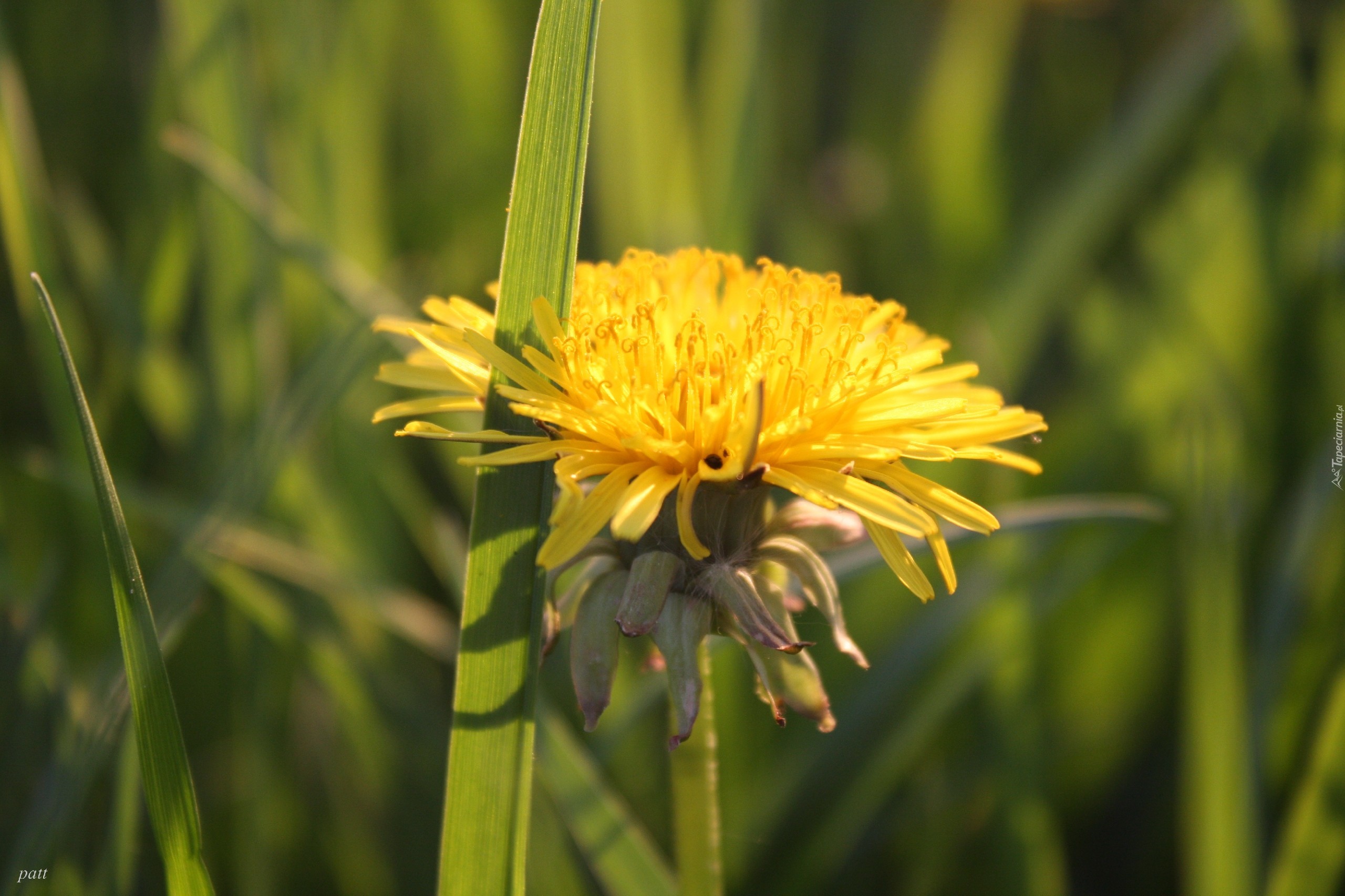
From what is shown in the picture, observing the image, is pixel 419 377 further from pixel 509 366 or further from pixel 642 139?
pixel 642 139

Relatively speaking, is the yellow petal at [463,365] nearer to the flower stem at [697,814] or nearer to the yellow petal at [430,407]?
Answer: the yellow petal at [430,407]

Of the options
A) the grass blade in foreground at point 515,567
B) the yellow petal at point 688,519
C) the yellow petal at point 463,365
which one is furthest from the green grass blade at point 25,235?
the yellow petal at point 688,519

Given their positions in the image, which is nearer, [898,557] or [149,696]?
[149,696]

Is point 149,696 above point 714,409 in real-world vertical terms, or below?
→ below

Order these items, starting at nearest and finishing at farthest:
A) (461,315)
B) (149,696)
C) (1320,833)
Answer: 1. (149,696)
2. (461,315)
3. (1320,833)

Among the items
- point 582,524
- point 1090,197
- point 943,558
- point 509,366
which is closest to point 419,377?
point 509,366

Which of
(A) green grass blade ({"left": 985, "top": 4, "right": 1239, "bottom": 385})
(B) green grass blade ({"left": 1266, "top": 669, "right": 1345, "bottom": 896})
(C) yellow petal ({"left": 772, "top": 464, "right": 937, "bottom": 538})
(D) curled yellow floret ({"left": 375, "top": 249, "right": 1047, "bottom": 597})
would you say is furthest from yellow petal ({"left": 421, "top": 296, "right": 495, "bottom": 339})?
(A) green grass blade ({"left": 985, "top": 4, "right": 1239, "bottom": 385})

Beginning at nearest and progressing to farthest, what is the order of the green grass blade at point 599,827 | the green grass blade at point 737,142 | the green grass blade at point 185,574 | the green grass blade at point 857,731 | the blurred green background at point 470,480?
1. the green grass blade at point 185,574
2. the green grass blade at point 599,827
3. the blurred green background at point 470,480
4. the green grass blade at point 857,731
5. the green grass blade at point 737,142

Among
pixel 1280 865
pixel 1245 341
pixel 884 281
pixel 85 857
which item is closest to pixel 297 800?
pixel 85 857

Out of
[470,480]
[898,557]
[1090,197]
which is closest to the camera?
[898,557]
